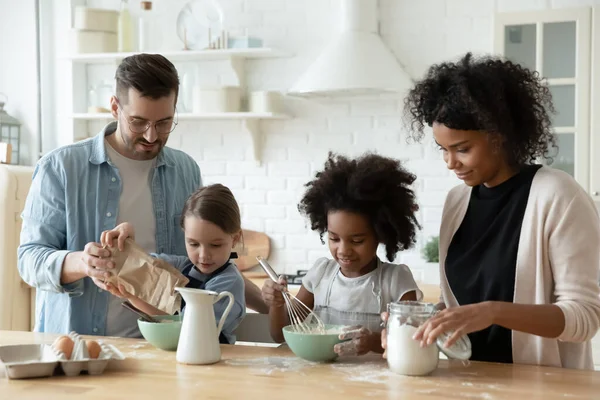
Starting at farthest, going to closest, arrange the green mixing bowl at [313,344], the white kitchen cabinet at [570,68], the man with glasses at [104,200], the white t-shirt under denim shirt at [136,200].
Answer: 1. the white kitchen cabinet at [570,68]
2. the white t-shirt under denim shirt at [136,200]
3. the man with glasses at [104,200]
4. the green mixing bowl at [313,344]

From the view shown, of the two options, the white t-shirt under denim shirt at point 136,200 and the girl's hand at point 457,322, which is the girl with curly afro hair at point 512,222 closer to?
the girl's hand at point 457,322

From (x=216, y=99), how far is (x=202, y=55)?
0.28 metres

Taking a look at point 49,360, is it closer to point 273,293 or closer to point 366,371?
point 273,293

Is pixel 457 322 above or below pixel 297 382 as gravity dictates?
above

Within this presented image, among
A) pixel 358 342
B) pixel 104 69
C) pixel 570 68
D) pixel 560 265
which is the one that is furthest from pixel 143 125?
pixel 104 69

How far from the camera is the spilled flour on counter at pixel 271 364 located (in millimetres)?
→ 1634

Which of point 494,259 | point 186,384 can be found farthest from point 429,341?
point 186,384

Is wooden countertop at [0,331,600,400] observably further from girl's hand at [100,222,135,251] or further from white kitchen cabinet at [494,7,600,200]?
white kitchen cabinet at [494,7,600,200]

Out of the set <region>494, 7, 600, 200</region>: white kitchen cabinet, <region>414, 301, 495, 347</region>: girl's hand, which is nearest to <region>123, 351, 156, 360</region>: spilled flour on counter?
<region>414, 301, 495, 347</region>: girl's hand

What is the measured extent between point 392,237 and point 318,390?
539 millimetres

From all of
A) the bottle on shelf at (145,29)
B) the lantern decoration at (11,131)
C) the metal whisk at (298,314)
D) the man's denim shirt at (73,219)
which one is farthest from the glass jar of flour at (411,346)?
the lantern decoration at (11,131)

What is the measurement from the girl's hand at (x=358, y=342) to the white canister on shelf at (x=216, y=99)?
2.64m

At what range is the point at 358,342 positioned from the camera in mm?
1696

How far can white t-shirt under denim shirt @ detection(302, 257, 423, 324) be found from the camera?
1.88m
